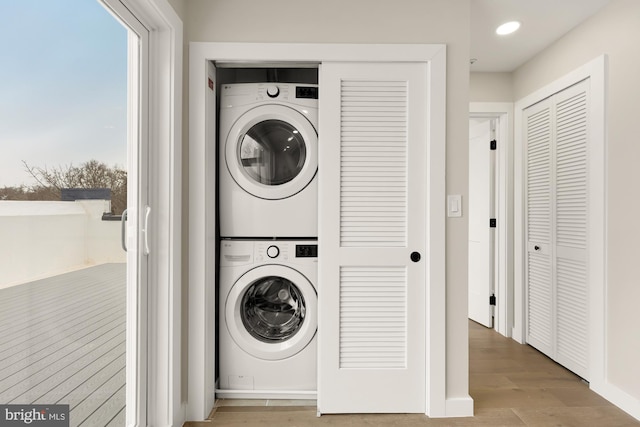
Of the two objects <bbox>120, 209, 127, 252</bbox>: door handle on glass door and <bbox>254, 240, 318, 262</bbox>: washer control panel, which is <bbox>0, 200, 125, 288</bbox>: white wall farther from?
<bbox>254, 240, 318, 262</bbox>: washer control panel

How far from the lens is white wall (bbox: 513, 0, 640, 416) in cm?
204

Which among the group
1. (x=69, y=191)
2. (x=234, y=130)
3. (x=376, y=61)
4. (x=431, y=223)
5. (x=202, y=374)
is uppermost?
(x=376, y=61)

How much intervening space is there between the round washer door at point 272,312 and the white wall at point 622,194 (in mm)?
1748

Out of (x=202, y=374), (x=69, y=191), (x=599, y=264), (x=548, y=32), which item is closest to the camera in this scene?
(x=69, y=191)

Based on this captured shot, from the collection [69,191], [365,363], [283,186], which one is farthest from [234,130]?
[365,363]

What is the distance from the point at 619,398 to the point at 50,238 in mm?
2897

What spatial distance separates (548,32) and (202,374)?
3126 mm

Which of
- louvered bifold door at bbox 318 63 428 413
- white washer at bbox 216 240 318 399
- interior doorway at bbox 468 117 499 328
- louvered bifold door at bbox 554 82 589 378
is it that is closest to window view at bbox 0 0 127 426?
white washer at bbox 216 240 318 399

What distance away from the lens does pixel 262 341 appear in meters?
2.18

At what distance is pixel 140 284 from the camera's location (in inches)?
67.7

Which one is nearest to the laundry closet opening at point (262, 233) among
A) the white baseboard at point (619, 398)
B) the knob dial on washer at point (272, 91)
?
the knob dial on washer at point (272, 91)

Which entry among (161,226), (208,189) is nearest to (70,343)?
(161,226)

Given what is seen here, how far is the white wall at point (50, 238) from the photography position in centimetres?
103

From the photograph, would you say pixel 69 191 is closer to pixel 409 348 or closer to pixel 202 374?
pixel 202 374
